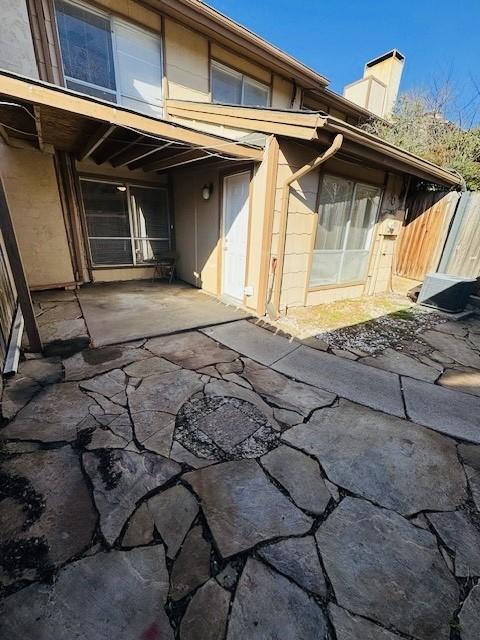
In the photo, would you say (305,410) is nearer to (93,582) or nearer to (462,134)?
(93,582)

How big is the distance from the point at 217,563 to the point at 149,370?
195 cm

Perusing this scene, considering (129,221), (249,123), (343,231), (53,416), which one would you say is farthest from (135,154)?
(53,416)

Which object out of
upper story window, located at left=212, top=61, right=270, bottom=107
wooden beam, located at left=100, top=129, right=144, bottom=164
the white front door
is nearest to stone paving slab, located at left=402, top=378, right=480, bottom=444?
the white front door

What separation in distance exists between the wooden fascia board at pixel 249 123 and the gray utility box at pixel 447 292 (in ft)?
12.6

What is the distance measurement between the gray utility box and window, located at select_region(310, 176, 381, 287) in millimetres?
1298

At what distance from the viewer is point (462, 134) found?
277 inches

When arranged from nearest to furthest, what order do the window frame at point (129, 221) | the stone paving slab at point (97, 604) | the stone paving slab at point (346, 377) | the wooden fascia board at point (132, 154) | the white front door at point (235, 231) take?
1. the stone paving slab at point (97, 604)
2. the stone paving slab at point (346, 377)
3. the wooden fascia board at point (132, 154)
4. the white front door at point (235, 231)
5. the window frame at point (129, 221)

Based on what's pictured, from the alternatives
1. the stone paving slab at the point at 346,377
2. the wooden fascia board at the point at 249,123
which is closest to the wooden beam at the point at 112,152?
→ the wooden fascia board at the point at 249,123

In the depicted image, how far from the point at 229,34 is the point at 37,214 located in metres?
5.05

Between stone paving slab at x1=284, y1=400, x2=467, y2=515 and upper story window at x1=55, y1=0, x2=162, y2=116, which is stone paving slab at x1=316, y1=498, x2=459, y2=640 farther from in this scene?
upper story window at x1=55, y1=0, x2=162, y2=116

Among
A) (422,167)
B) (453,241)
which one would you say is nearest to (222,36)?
(422,167)

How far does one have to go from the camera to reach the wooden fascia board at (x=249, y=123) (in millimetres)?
3340

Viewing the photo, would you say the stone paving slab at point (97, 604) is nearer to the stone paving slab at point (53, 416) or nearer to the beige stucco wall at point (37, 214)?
the stone paving slab at point (53, 416)

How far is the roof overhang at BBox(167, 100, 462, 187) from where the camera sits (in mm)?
3283
